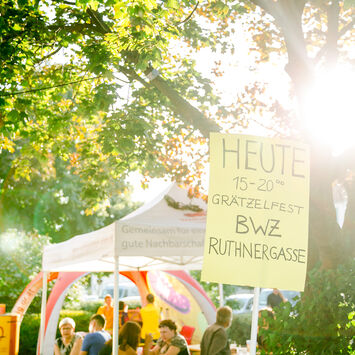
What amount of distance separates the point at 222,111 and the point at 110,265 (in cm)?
441

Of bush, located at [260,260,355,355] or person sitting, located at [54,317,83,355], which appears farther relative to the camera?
person sitting, located at [54,317,83,355]

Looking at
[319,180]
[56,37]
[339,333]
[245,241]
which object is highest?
[56,37]

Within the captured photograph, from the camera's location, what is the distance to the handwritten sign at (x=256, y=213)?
14.3 ft

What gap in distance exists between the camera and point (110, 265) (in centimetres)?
1247

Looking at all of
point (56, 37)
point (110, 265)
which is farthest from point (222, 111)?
point (110, 265)

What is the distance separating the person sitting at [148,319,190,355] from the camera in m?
7.43

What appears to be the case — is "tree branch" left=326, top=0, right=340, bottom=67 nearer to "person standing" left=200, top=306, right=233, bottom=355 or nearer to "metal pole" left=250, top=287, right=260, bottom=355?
"person standing" left=200, top=306, right=233, bottom=355

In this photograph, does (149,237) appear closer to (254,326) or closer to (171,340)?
(171,340)

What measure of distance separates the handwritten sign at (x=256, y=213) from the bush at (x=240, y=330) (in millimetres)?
13466

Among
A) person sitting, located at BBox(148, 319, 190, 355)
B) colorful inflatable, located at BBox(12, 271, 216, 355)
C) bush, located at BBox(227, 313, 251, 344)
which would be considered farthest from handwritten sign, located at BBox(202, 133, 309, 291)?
bush, located at BBox(227, 313, 251, 344)

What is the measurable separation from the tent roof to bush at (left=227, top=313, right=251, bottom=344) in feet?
28.3

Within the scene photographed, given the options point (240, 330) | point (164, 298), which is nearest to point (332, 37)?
point (164, 298)

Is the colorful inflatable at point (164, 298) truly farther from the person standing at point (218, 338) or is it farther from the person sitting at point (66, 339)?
the person standing at point (218, 338)

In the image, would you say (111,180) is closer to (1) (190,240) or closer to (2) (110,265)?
(2) (110,265)
